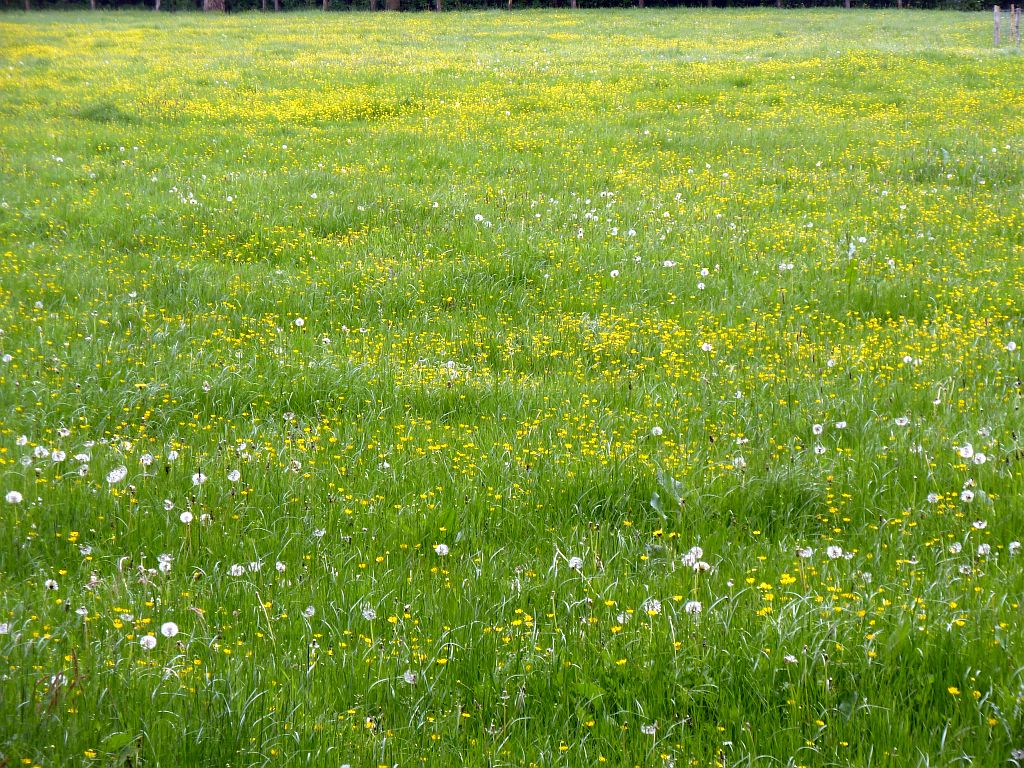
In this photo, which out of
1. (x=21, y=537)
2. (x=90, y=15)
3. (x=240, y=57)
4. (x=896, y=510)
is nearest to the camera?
(x=21, y=537)

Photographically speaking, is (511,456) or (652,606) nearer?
(652,606)

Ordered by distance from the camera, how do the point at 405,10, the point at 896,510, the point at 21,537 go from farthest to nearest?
the point at 405,10 < the point at 896,510 < the point at 21,537

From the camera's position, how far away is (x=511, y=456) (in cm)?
516

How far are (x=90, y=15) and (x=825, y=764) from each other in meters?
57.1

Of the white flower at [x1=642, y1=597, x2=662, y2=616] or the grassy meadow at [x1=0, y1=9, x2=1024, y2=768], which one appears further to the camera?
the white flower at [x1=642, y1=597, x2=662, y2=616]

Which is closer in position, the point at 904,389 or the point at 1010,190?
the point at 904,389

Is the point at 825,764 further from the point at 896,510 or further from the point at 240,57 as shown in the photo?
the point at 240,57

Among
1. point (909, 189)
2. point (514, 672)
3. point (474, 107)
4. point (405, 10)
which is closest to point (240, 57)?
point (474, 107)

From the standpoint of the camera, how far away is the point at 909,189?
11695 millimetres

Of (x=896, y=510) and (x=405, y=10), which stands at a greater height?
(x=405, y=10)

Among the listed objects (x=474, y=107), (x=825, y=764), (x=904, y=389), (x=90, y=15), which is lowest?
(x=825, y=764)

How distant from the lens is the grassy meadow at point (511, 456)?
309cm

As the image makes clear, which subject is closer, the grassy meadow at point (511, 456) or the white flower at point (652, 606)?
the grassy meadow at point (511, 456)

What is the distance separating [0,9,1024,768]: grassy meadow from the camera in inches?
122
